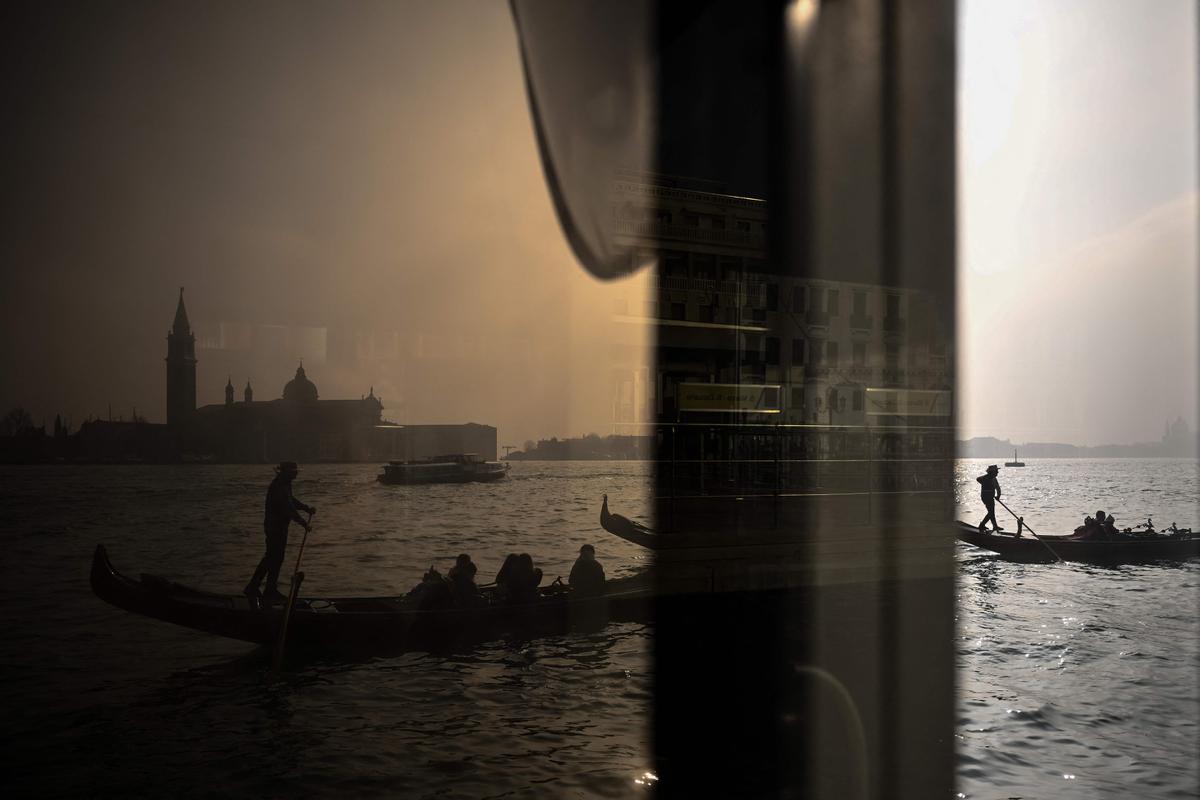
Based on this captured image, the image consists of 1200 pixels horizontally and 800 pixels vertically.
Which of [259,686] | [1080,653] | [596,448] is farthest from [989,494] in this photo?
[259,686]

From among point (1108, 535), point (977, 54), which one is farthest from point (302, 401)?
point (1108, 535)

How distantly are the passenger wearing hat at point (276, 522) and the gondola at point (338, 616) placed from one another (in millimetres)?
431

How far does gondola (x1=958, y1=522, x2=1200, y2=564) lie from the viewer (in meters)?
7.92

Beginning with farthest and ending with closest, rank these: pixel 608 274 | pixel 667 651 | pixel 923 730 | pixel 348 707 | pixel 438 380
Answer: pixel 608 274, pixel 438 380, pixel 667 651, pixel 348 707, pixel 923 730

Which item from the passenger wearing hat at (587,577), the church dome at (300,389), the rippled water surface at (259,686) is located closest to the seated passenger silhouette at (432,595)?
the rippled water surface at (259,686)

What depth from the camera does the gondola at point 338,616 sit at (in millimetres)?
4594

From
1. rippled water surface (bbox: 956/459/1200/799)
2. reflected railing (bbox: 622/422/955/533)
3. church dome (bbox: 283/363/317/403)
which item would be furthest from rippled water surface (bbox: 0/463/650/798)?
rippled water surface (bbox: 956/459/1200/799)

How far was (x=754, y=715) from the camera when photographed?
3.70 meters

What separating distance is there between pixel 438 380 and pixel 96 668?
3184 millimetres

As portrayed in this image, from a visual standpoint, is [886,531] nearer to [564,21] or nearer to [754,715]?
[754,715]

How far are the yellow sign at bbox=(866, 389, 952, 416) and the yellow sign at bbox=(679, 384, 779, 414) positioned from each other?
1.19m

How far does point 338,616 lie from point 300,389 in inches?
87.8

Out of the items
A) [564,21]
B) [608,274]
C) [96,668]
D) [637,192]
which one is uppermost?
[564,21]

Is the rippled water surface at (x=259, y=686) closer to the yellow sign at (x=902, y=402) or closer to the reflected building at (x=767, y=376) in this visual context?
the reflected building at (x=767, y=376)
